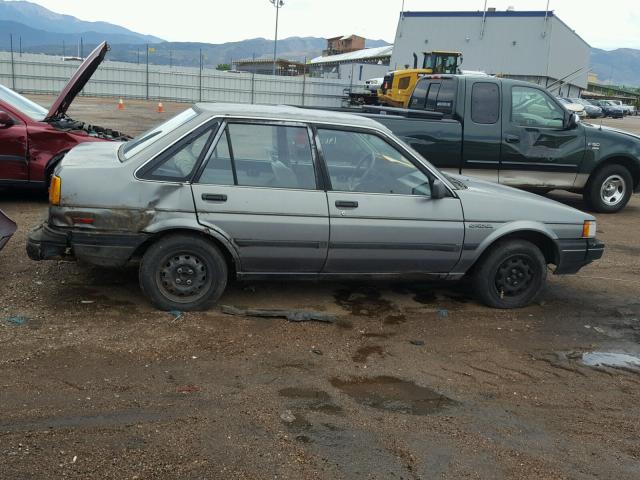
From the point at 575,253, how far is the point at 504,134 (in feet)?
13.2

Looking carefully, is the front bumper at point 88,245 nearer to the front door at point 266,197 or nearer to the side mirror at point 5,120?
the front door at point 266,197

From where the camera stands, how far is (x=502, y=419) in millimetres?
3611

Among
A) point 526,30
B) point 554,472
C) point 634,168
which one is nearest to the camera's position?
point 554,472

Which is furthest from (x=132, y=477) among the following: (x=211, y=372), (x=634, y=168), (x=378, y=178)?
(x=634, y=168)

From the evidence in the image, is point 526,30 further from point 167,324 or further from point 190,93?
point 167,324

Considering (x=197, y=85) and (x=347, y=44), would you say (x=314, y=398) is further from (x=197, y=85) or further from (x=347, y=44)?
(x=347, y=44)

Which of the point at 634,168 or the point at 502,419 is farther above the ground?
the point at 634,168

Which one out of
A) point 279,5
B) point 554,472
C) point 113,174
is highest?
point 279,5

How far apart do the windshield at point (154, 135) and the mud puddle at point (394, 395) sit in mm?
2371

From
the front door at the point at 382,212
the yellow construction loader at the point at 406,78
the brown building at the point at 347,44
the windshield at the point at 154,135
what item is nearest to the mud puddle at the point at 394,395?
the front door at the point at 382,212

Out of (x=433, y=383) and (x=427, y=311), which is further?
(x=427, y=311)

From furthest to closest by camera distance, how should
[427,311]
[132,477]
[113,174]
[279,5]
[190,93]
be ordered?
[279,5] → [190,93] → [427,311] → [113,174] → [132,477]

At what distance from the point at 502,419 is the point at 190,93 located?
119 feet

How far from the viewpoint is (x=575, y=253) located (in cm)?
535
